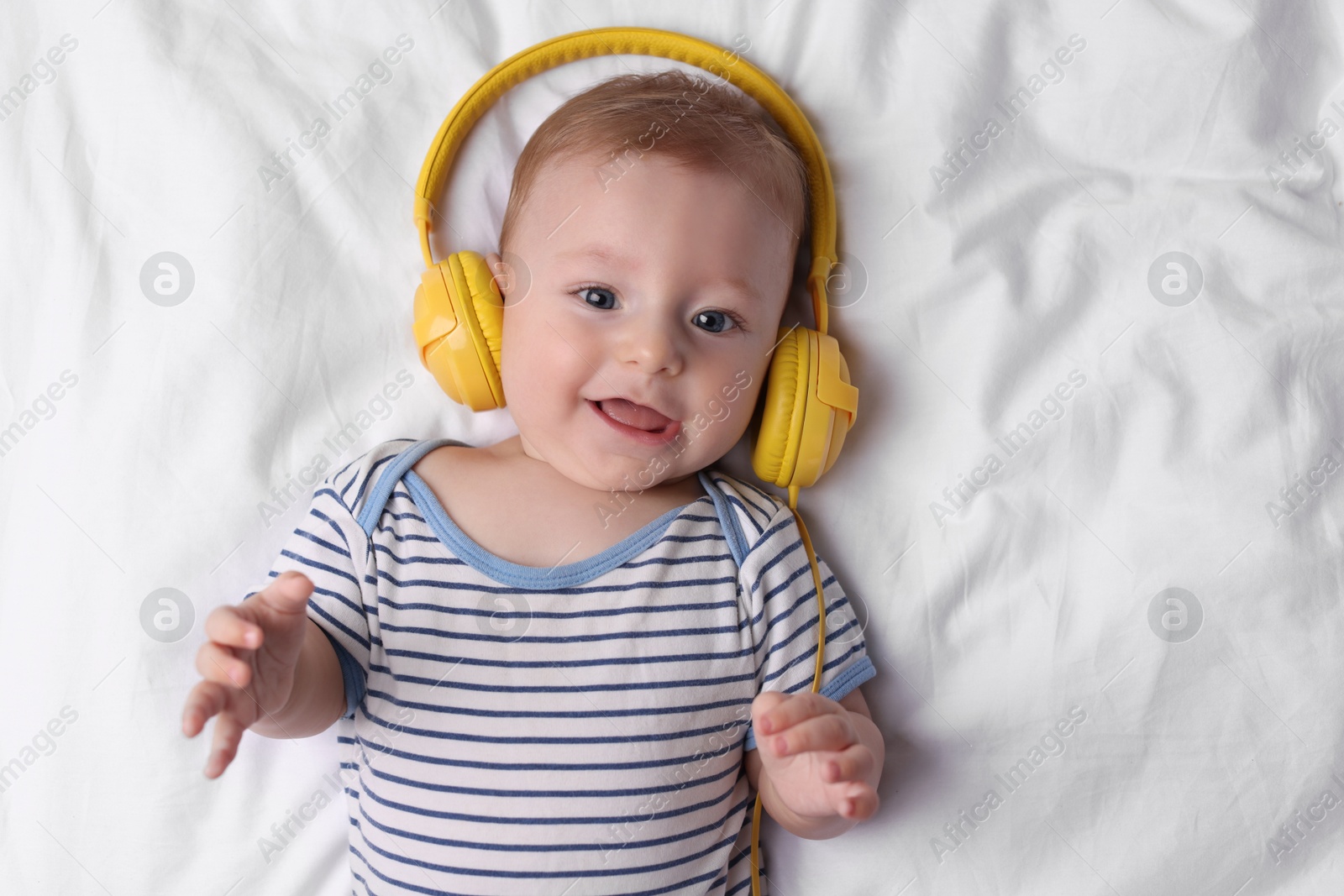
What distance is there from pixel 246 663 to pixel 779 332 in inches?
35.5

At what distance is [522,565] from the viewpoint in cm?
143

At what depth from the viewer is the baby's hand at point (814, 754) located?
46.5 inches

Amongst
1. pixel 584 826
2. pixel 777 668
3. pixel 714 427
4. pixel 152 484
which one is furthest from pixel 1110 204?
pixel 152 484

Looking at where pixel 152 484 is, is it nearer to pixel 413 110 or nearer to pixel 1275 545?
pixel 413 110

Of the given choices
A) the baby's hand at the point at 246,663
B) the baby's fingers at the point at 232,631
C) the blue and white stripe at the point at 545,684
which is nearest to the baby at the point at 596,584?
the blue and white stripe at the point at 545,684

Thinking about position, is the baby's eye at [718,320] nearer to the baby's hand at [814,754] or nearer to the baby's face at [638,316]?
the baby's face at [638,316]

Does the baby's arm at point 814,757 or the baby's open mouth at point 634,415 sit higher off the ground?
the baby's open mouth at point 634,415

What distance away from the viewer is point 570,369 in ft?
4.59

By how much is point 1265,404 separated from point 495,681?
1.23 meters

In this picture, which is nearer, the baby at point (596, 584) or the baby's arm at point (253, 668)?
the baby's arm at point (253, 668)

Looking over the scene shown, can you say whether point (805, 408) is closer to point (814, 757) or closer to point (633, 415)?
point (633, 415)

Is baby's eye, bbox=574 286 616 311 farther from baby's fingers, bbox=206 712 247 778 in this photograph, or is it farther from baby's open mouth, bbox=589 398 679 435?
baby's fingers, bbox=206 712 247 778

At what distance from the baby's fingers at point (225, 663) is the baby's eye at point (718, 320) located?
0.74 m

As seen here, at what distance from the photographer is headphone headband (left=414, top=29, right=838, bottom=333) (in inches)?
61.7
